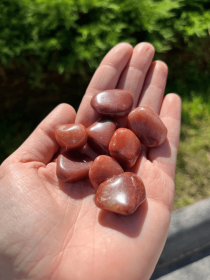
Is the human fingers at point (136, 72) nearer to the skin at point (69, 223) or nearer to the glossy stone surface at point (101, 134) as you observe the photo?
the glossy stone surface at point (101, 134)

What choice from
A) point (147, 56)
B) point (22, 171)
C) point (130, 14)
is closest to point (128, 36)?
point (130, 14)

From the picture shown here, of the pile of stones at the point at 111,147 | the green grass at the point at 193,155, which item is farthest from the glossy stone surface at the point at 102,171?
the green grass at the point at 193,155

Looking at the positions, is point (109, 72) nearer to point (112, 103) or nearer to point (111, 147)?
point (112, 103)

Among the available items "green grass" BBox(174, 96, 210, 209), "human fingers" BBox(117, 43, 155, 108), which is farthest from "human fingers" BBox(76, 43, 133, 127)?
"green grass" BBox(174, 96, 210, 209)

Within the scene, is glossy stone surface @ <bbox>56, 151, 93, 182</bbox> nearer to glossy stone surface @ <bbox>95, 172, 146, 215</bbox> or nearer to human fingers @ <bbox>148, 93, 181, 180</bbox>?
glossy stone surface @ <bbox>95, 172, 146, 215</bbox>

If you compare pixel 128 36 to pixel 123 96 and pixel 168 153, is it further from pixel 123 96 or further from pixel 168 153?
pixel 168 153

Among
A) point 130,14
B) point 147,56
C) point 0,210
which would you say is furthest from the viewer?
point 130,14
